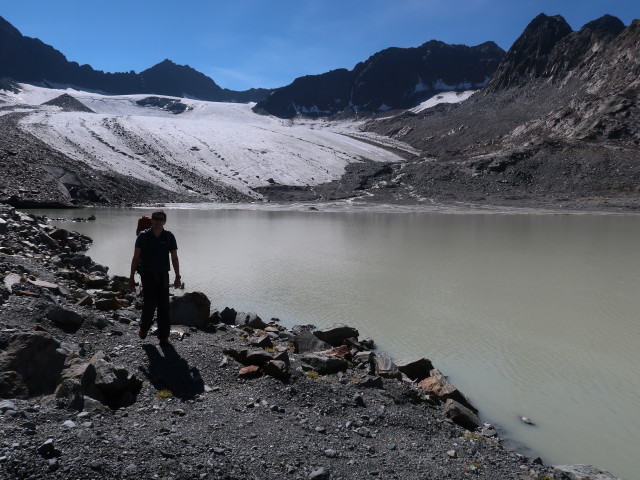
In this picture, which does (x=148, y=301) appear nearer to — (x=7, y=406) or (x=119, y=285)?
(x=7, y=406)

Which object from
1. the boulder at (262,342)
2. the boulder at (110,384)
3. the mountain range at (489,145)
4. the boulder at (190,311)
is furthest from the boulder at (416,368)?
the mountain range at (489,145)

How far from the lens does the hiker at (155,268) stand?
20.2ft

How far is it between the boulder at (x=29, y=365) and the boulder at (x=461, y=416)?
4005 millimetres

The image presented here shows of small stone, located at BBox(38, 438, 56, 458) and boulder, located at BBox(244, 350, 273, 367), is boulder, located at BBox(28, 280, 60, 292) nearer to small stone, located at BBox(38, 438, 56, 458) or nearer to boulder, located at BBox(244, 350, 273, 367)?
boulder, located at BBox(244, 350, 273, 367)

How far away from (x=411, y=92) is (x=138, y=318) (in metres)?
175

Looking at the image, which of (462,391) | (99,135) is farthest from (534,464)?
(99,135)

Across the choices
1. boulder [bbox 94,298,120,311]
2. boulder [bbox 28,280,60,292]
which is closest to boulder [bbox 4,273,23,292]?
boulder [bbox 28,280,60,292]

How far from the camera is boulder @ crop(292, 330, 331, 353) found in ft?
23.9

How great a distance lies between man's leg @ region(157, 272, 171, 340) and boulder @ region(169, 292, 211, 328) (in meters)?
1.51

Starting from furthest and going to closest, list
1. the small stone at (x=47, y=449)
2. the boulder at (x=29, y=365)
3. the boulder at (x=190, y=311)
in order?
1. the boulder at (x=190, y=311)
2. the boulder at (x=29, y=365)
3. the small stone at (x=47, y=449)

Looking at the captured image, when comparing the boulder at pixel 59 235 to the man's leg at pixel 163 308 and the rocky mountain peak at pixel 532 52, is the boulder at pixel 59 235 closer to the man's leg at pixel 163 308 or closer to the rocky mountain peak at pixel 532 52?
the man's leg at pixel 163 308

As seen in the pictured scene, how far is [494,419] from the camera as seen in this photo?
574 cm

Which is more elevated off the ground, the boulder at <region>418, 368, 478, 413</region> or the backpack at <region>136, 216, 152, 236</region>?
the backpack at <region>136, 216, 152, 236</region>

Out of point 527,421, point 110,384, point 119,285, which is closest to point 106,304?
point 119,285
